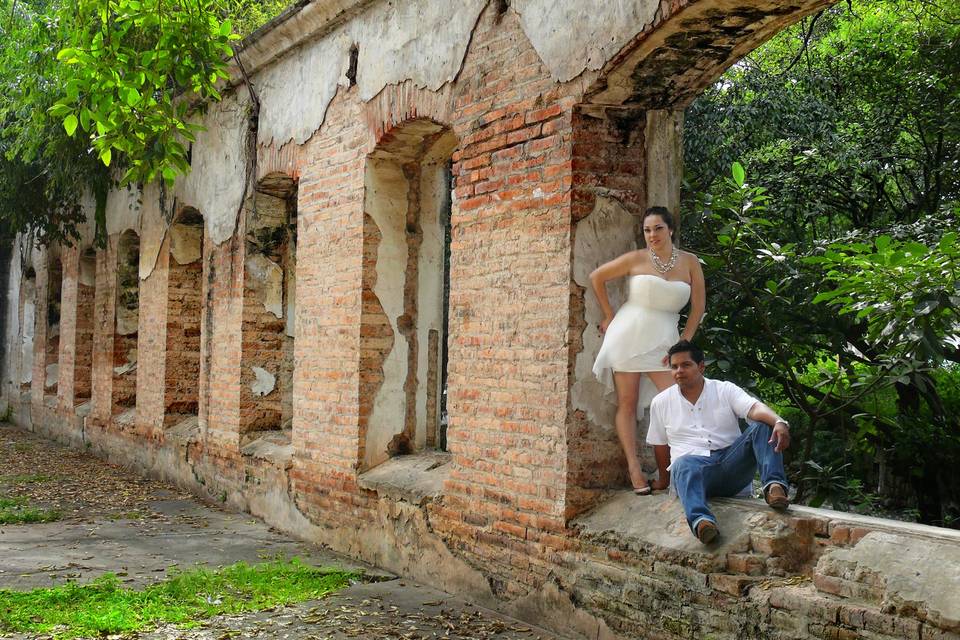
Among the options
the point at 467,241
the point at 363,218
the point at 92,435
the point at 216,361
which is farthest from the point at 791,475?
the point at 92,435

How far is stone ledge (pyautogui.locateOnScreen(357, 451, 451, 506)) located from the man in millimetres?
1933

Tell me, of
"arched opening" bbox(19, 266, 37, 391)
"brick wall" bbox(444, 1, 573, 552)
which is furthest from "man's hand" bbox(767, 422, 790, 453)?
"arched opening" bbox(19, 266, 37, 391)

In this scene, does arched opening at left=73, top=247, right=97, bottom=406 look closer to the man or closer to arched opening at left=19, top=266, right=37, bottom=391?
arched opening at left=19, top=266, right=37, bottom=391

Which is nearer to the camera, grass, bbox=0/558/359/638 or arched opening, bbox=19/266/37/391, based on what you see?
grass, bbox=0/558/359/638

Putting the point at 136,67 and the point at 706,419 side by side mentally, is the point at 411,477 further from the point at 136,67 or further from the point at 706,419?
the point at 136,67

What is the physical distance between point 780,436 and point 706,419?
464 mm

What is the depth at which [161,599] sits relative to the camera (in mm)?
5660

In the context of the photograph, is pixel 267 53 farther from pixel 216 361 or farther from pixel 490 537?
pixel 490 537

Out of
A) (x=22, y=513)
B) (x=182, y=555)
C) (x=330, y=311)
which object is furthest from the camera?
A: (x=22, y=513)

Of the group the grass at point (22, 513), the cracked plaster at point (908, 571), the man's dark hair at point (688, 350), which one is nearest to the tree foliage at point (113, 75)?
the grass at point (22, 513)

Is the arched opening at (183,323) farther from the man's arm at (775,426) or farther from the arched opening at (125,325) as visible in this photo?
the man's arm at (775,426)

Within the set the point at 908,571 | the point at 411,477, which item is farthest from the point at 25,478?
the point at 908,571

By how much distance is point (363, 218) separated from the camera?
722 centimetres

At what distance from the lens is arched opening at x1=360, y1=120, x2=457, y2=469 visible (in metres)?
7.21
